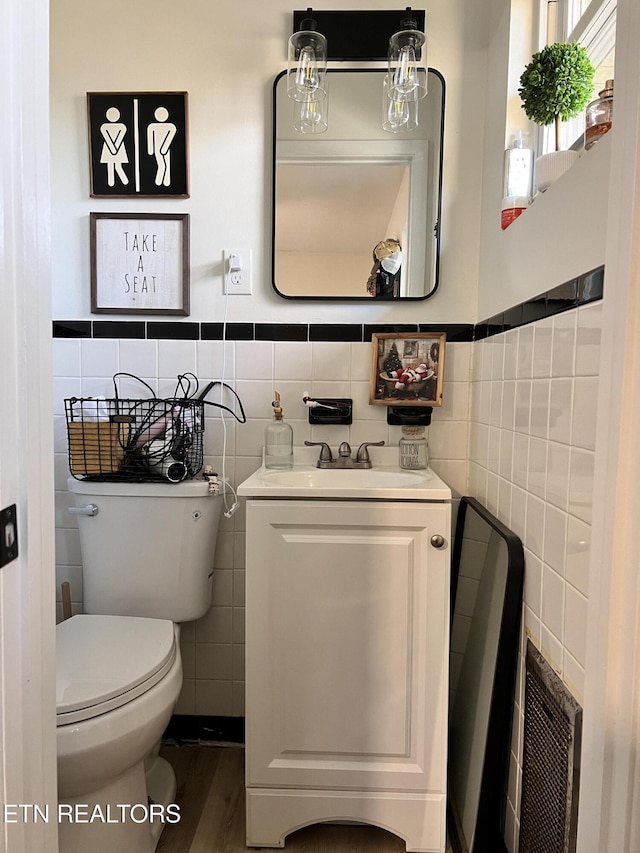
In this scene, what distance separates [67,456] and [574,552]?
148 centimetres

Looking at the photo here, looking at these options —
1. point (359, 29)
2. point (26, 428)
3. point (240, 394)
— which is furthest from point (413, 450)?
point (359, 29)

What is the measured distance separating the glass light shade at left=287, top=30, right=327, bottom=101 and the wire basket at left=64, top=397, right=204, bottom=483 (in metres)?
0.97

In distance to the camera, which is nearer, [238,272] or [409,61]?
[409,61]

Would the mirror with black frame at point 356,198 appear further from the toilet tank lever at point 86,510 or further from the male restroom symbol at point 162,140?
the toilet tank lever at point 86,510

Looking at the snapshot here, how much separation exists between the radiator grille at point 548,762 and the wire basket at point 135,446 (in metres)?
1.02

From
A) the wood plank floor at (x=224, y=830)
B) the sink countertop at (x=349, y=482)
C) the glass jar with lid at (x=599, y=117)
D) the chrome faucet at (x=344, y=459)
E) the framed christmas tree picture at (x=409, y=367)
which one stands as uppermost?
the glass jar with lid at (x=599, y=117)

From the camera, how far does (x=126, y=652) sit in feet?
4.23

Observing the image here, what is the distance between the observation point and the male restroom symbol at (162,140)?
5.43ft

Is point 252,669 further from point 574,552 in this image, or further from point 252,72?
point 252,72

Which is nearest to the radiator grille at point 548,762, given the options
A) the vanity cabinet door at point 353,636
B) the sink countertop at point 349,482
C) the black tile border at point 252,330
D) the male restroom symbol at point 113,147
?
the vanity cabinet door at point 353,636

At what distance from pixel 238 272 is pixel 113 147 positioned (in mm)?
535

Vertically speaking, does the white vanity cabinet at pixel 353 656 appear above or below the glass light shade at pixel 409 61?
below

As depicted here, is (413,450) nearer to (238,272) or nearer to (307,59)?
(238,272)

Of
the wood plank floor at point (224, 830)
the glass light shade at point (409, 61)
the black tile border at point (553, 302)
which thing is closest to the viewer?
the black tile border at point (553, 302)
